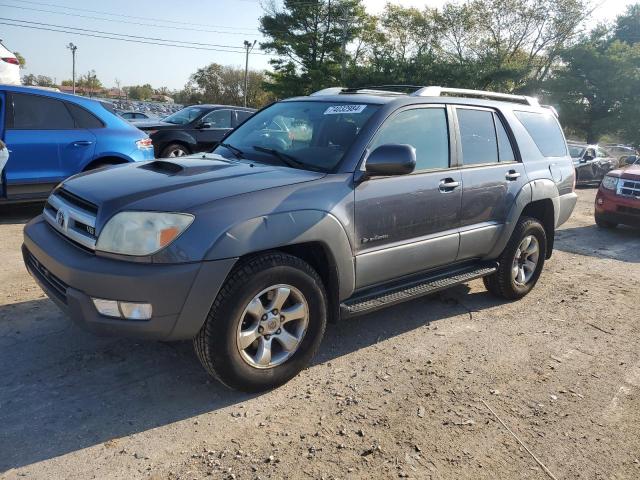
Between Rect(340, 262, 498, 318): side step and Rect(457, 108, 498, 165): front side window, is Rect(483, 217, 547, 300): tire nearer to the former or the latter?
Rect(340, 262, 498, 318): side step

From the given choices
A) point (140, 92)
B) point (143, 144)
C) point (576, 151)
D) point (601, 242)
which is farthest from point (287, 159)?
point (140, 92)

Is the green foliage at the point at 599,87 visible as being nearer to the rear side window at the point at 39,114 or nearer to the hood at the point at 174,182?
the rear side window at the point at 39,114

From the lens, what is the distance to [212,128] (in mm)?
10766

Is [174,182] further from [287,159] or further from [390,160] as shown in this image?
[390,160]

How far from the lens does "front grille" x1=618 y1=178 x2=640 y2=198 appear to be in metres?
8.42

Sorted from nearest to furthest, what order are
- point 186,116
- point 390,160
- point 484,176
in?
point 390,160
point 484,176
point 186,116

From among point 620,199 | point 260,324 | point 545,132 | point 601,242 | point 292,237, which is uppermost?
point 545,132

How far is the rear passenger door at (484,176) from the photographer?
4102 millimetres

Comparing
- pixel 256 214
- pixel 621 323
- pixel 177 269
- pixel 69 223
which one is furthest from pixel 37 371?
pixel 621 323

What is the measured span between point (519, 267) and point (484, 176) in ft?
3.85

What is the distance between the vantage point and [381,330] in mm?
4027

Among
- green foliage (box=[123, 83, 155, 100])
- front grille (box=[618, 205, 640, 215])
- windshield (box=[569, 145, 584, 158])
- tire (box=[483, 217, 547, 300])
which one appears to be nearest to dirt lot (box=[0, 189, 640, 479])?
tire (box=[483, 217, 547, 300])

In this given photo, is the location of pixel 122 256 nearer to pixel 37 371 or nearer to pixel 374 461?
pixel 37 371

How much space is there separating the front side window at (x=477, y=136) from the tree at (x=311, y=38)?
3259 cm
